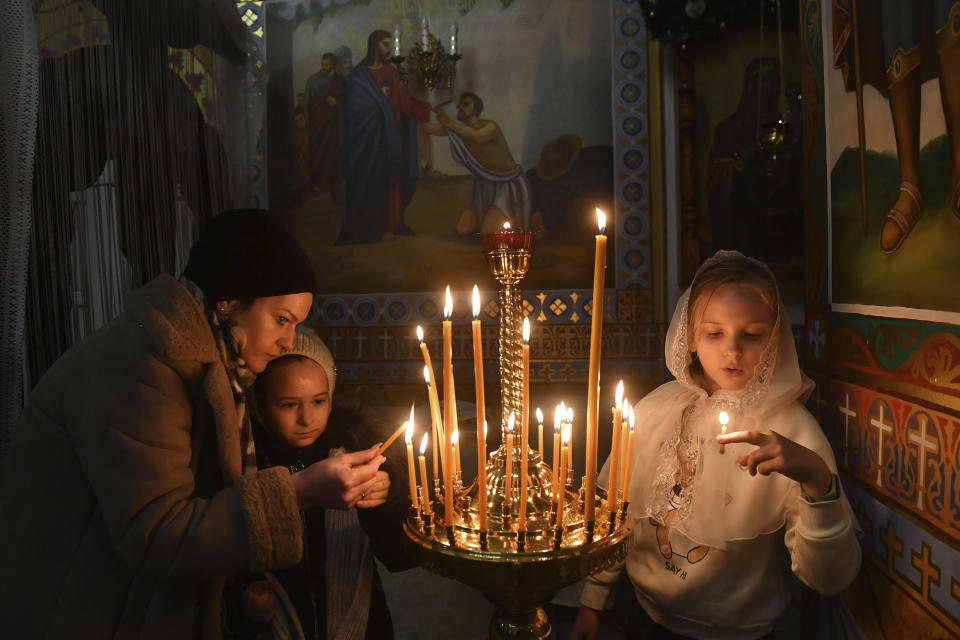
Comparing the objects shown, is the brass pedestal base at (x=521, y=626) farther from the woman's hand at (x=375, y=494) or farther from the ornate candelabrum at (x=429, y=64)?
the ornate candelabrum at (x=429, y=64)

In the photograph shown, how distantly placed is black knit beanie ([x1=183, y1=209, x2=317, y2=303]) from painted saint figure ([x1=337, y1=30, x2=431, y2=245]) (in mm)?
2137

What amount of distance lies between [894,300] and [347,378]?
113 inches

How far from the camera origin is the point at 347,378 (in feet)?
12.3

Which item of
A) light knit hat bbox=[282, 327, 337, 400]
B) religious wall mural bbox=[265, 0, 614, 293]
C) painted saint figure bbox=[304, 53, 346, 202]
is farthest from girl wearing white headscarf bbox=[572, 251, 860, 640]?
painted saint figure bbox=[304, 53, 346, 202]

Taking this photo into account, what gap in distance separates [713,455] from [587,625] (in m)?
0.62

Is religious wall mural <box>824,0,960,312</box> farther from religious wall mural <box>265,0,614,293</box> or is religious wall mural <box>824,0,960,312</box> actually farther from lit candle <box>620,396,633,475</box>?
religious wall mural <box>265,0,614,293</box>

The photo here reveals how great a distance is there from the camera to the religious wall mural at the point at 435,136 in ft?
11.6

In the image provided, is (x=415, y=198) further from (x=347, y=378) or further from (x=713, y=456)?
(x=713, y=456)

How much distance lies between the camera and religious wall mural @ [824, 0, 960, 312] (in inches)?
56.2

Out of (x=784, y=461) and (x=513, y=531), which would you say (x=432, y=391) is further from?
(x=784, y=461)

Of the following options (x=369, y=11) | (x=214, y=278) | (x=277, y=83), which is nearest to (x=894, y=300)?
(x=214, y=278)

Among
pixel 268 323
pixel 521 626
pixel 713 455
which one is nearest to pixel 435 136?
pixel 268 323

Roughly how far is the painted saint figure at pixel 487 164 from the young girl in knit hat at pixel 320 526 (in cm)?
186

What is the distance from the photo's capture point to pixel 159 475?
1.34 metres
